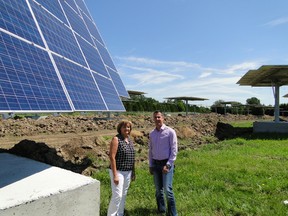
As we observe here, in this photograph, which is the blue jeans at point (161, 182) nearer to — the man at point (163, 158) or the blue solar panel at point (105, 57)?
the man at point (163, 158)

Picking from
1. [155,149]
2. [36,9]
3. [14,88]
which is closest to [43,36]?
[36,9]

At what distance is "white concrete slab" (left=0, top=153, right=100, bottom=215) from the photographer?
474 cm

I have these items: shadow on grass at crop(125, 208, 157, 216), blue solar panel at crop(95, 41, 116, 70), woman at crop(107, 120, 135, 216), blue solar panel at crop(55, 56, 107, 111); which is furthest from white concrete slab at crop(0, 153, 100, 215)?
blue solar panel at crop(95, 41, 116, 70)

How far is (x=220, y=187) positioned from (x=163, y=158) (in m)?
2.68

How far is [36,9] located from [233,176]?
7.88 metres

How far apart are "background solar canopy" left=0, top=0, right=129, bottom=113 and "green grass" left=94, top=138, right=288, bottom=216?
8.49ft

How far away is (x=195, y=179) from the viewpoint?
8.98 metres

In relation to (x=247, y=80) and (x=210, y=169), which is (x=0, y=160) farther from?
(x=247, y=80)

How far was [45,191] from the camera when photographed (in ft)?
16.8

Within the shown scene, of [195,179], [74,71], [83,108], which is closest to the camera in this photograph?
→ [195,179]

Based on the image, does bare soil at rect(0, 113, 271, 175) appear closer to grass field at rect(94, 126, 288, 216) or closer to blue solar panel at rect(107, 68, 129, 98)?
grass field at rect(94, 126, 288, 216)

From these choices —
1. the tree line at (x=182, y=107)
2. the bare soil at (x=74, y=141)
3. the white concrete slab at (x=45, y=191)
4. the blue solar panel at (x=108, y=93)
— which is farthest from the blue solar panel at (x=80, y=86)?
the tree line at (x=182, y=107)

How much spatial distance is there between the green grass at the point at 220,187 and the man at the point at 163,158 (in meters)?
0.59

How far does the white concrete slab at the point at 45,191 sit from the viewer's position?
4.74 meters
